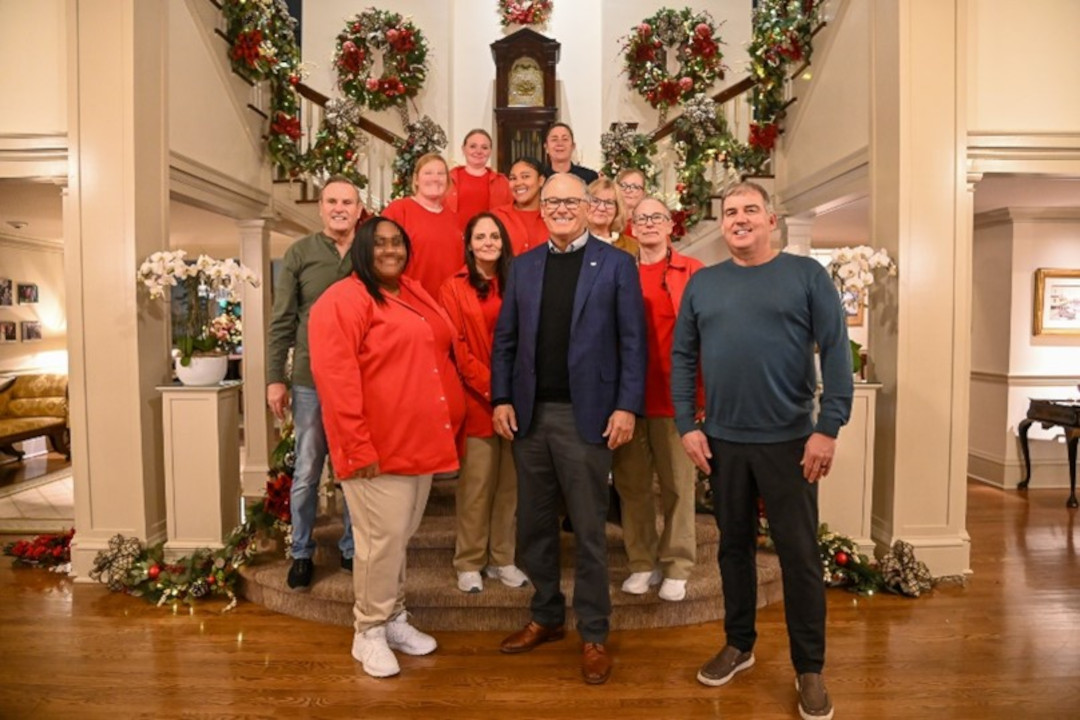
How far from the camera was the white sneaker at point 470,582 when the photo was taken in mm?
3309

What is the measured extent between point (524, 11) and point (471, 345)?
7.36m

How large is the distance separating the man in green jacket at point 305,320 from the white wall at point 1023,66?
3304 mm

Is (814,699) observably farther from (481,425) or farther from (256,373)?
(256,373)

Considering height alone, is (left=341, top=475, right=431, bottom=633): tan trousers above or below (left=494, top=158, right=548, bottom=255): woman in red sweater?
below

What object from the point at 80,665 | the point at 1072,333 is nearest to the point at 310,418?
the point at 80,665

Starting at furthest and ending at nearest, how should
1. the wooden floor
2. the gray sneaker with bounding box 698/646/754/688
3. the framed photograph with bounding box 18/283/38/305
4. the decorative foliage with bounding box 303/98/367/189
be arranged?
1. the framed photograph with bounding box 18/283/38/305
2. the decorative foliage with bounding box 303/98/367/189
3. the gray sneaker with bounding box 698/646/754/688
4. the wooden floor

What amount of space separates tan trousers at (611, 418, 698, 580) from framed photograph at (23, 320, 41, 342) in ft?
26.1

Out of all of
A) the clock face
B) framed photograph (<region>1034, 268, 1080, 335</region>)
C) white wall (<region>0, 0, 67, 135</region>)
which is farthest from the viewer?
the clock face

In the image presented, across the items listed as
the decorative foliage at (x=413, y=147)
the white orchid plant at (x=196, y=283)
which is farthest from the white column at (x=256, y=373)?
the white orchid plant at (x=196, y=283)

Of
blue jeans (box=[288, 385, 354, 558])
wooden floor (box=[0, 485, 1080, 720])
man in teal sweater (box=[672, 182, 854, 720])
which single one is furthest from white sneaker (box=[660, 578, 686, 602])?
blue jeans (box=[288, 385, 354, 558])

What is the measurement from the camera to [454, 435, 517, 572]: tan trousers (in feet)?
10.5

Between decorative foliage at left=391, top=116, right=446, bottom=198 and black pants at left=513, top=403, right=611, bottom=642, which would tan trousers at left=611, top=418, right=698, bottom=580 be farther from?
decorative foliage at left=391, top=116, right=446, bottom=198

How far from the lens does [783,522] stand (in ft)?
8.24

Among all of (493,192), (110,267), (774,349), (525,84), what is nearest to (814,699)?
(774,349)
